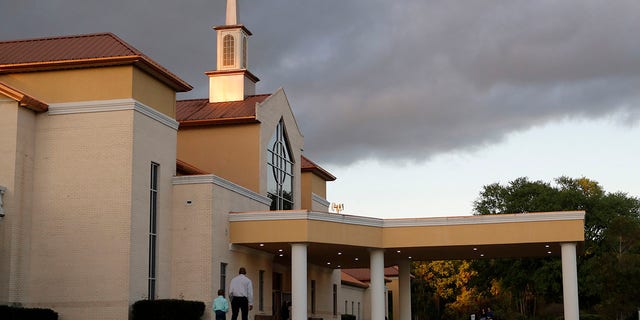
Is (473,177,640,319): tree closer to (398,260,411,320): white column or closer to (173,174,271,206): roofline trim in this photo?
(398,260,411,320): white column

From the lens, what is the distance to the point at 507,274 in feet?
242

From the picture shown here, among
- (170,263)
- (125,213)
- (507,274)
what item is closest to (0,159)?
(125,213)

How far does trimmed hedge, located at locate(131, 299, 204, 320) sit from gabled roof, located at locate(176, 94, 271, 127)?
37.0ft

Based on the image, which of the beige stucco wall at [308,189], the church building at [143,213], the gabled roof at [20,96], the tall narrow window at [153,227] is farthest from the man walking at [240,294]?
the beige stucco wall at [308,189]

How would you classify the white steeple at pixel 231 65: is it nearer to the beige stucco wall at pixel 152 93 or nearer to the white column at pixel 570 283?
the beige stucco wall at pixel 152 93

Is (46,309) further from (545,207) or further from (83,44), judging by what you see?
(545,207)

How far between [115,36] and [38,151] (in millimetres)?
5270

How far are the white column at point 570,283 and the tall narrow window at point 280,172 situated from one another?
14.2m

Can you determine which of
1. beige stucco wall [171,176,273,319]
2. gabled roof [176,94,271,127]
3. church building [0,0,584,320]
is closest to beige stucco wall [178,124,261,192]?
church building [0,0,584,320]

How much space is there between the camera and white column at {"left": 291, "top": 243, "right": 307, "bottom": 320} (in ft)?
123

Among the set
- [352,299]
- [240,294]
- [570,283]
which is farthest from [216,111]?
[352,299]

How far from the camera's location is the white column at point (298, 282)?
37625 mm

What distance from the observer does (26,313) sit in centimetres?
3053

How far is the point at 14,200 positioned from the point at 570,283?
21.6 m
